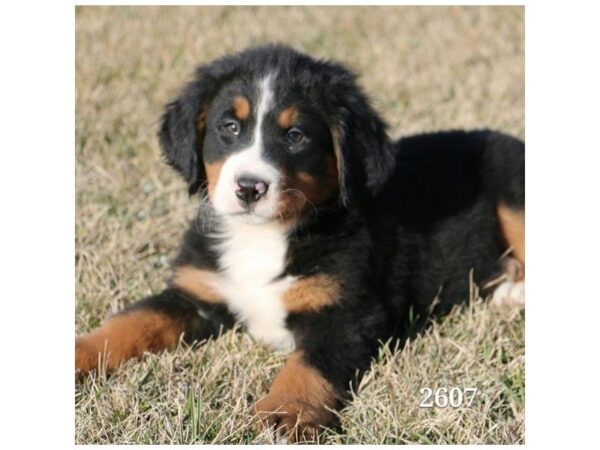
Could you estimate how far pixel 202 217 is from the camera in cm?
552

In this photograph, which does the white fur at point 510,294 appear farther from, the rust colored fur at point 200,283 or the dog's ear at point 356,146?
the rust colored fur at point 200,283

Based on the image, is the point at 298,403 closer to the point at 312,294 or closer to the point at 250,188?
the point at 312,294

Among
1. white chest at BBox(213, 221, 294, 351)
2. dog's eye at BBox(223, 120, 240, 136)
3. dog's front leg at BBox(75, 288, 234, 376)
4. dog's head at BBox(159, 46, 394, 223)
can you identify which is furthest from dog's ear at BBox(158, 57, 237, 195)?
dog's front leg at BBox(75, 288, 234, 376)

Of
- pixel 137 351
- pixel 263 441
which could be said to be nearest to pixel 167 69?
pixel 137 351

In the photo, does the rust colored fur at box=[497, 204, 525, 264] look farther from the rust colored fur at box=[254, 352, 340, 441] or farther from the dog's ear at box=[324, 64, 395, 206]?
the rust colored fur at box=[254, 352, 340, 441]

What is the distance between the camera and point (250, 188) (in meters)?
4.68

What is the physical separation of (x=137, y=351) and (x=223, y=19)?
341 cm

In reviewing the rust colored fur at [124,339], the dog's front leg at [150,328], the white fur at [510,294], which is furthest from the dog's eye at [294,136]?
the white fur at [510,294]

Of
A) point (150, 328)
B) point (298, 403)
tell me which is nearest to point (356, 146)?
point (298, 403)

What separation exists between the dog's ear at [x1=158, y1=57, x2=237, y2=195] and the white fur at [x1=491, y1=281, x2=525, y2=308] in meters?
1.78

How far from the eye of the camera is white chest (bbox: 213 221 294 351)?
207 inches

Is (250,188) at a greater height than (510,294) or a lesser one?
greater

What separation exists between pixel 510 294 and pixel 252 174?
190cm

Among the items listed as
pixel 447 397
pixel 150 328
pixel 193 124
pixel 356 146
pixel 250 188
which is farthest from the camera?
pixel 150 328
